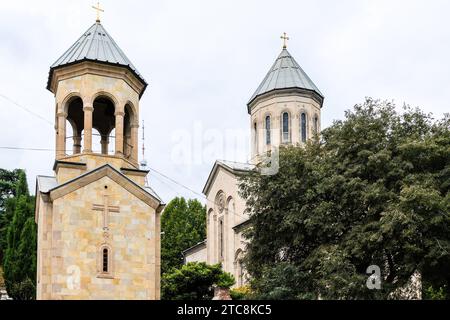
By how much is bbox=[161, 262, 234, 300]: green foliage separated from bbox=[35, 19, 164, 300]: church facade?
622cm

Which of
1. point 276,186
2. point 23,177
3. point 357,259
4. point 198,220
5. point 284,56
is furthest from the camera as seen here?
point 198,220

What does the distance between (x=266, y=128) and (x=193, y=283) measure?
12517mm

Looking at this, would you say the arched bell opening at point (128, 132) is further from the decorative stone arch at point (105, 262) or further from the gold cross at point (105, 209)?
the decorative stone arch at point (105, 262)

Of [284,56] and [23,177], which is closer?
[284,56]

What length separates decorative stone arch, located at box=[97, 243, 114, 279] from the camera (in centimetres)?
1855

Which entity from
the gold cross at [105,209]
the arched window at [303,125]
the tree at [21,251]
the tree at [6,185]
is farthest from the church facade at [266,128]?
the tree at [6,185]

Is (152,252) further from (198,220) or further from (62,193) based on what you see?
(198,220)

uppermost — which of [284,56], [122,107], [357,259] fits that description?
[284,56]

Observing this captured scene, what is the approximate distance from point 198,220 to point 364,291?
3294cm

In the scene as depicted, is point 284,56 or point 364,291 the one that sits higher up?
point 284,56

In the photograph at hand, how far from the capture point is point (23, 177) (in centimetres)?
4328

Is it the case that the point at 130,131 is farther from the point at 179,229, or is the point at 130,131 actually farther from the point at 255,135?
the point at 179,229

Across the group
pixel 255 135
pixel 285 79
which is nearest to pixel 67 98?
pixel 255 135
